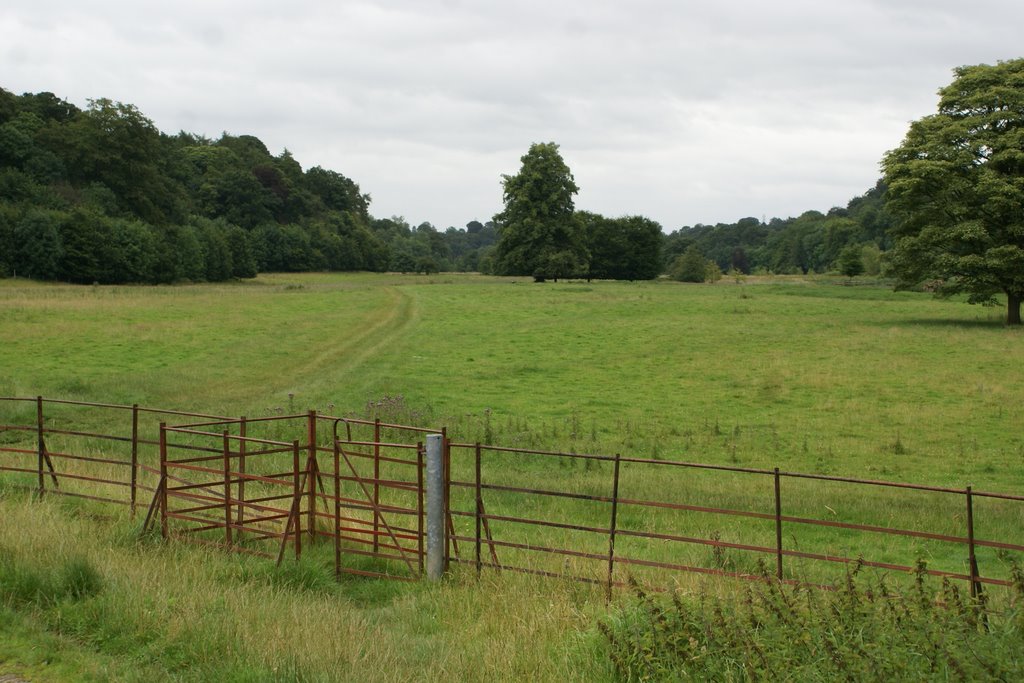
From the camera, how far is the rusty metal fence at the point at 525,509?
954 cm

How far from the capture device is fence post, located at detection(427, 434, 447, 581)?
952cm

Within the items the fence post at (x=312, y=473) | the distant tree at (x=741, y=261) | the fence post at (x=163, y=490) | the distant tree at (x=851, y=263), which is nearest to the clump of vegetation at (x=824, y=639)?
the fence post at (x=312, y=473)

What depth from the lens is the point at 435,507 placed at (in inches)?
375

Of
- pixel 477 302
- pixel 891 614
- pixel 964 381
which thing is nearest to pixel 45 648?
pixel 891 614

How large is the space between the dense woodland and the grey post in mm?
74806

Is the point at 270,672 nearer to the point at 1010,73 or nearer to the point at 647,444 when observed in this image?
the point at 647,444

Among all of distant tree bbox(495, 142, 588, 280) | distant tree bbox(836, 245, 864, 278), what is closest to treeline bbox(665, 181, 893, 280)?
distant tree bbox(836, 245, 864, 278)

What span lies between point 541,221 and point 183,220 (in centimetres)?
5102

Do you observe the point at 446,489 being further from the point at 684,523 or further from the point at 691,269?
the point at 691,269

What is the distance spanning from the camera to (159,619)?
7.51 meters

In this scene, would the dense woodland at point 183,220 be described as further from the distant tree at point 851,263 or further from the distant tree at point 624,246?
the distant tree at point 851,263

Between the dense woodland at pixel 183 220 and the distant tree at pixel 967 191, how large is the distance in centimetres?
4474

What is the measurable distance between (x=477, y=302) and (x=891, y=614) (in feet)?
177

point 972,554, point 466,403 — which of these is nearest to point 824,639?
point 972,554
